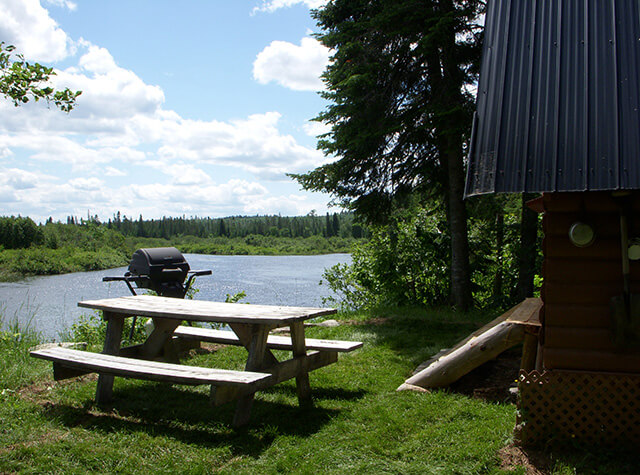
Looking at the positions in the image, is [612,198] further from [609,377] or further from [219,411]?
[219,411]

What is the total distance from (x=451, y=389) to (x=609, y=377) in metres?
1.62

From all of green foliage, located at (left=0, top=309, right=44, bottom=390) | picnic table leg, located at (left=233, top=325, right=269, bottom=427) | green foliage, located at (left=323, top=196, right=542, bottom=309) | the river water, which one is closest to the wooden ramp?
picnic table leg, located at (left=233, top=325, right=269, bottom=427)

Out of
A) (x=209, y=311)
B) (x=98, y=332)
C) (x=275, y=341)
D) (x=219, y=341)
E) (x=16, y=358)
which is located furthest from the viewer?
(x=98, y=332)

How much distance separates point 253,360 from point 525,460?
6.73 ft

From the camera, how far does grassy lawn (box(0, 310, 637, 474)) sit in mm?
3229

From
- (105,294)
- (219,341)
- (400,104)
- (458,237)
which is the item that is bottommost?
(105,294)

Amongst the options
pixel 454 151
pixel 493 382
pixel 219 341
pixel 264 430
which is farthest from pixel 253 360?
pixel 454 151

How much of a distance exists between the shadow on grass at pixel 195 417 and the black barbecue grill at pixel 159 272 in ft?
6.24

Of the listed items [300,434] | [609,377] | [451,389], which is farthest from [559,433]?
[300,434]

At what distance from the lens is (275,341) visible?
5156 mm

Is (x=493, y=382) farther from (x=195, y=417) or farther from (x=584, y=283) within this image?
(x=195, y=417)

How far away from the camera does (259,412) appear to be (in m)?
4.28

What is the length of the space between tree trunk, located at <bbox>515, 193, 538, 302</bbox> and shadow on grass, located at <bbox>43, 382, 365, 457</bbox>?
5333 mm

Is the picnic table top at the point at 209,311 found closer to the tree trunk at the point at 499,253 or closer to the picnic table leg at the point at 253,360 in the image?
the picnic table leg at the point at 253,360
